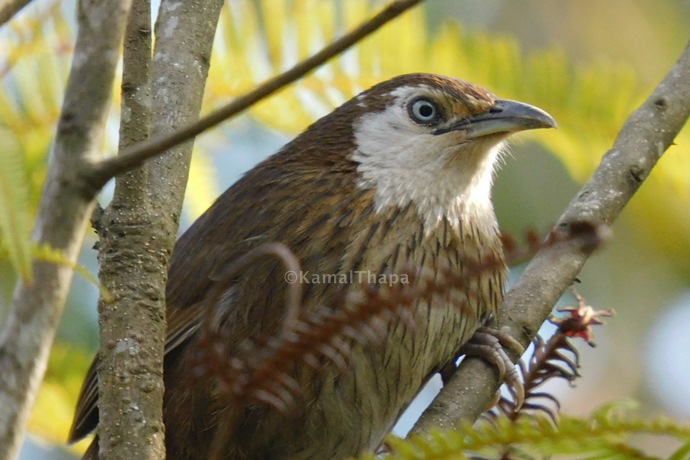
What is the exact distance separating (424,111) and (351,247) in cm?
84

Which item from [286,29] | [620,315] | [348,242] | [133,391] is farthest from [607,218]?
[620,315]

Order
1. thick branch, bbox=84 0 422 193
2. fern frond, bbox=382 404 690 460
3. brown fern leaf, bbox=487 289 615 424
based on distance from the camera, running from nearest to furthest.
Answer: fern frond, bbox=382 404 690 460 → thick branch, bbox=84 0 422 193 → brown fern leaf, bbox=487 289 615 424

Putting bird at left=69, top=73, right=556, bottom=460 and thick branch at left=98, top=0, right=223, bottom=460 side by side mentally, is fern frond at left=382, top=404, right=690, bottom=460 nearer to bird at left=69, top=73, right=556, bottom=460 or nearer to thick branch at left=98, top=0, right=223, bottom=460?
thick branch at left=98, top=0, right=223, bottom=460

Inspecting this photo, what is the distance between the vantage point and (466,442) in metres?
1.82

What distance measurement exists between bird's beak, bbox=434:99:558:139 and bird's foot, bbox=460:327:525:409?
2.69 feet

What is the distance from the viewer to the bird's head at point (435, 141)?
4051 millimetres

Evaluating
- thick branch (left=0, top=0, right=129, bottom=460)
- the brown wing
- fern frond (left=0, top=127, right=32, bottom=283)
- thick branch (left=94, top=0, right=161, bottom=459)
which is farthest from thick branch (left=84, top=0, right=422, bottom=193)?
the brown wing

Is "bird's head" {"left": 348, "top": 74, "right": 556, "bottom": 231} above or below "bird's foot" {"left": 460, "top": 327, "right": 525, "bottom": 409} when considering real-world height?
above

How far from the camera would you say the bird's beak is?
4.01 metres

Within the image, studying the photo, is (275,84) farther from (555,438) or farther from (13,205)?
(555,438)

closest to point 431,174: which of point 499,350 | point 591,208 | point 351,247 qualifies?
point 351,247

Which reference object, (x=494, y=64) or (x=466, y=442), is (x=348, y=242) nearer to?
(x=494, y=64)

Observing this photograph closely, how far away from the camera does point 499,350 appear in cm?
366

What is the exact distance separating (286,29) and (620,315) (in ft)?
16.2
